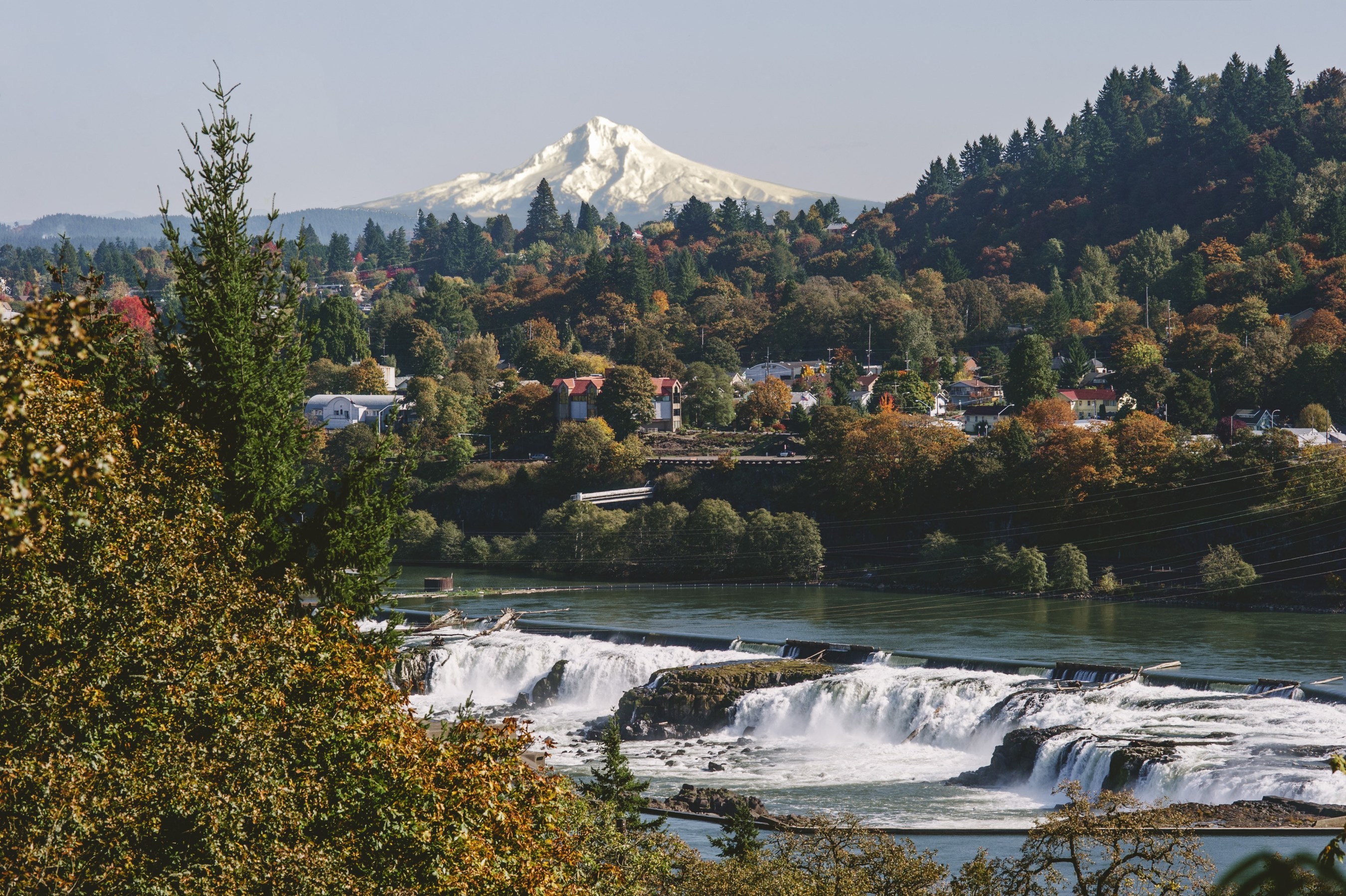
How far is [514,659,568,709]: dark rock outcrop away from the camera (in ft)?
135

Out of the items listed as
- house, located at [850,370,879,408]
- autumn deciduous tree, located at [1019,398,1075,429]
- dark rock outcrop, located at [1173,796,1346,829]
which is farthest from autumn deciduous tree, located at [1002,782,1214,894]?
house, located at [850,370,879,408]

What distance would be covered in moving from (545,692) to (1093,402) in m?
50.3

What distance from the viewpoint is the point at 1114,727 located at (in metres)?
30.8

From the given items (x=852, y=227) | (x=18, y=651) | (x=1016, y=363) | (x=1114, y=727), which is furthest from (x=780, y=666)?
(x=852, y=227)

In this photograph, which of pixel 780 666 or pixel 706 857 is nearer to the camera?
pixel 706 857

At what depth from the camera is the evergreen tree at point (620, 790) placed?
2389 centimetres

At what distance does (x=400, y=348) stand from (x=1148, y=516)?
71.3 metres

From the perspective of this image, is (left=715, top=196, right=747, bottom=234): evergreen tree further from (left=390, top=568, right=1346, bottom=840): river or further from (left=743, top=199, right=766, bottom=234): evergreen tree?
(left=390, top=568, right=1346, bottom=840): river

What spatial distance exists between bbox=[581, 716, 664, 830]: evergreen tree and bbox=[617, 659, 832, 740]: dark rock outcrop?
10.4 m

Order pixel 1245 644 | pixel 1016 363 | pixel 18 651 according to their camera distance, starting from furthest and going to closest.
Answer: pixel 1016 363 < pixel 1245 644 < pixel 18 651

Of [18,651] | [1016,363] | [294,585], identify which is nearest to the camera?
[18,651]

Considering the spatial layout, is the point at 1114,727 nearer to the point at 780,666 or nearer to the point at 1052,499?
the point at 780,666

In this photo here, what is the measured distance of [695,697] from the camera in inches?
1453

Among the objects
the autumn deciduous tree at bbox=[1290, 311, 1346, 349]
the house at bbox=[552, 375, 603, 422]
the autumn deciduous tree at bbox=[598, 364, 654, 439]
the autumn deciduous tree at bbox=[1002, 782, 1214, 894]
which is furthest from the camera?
the house at bbox=[552, 375, 603, 422]
